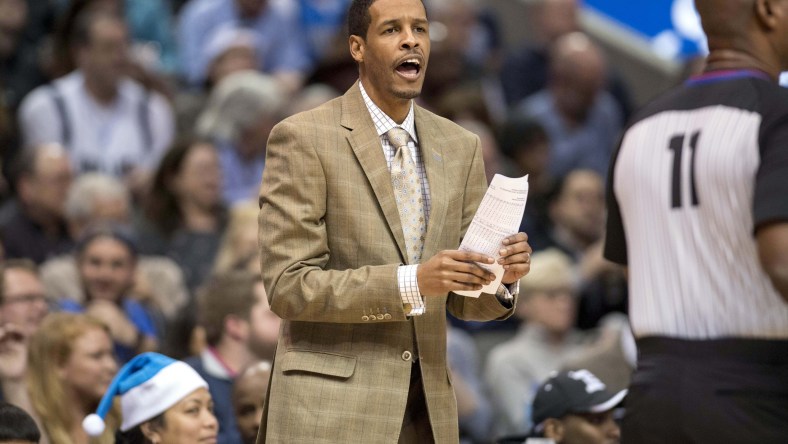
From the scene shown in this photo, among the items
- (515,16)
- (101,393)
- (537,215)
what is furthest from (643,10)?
(101,393)

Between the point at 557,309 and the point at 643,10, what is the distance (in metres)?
5.25

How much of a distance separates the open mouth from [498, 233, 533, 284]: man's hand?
0.60 m

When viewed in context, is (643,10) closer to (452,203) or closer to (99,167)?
(99,167)

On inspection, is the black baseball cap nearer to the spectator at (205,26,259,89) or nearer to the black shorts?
the black shorts

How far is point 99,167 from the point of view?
9.38m

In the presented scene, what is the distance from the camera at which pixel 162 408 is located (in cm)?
538

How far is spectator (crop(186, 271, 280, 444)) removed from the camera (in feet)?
21.5

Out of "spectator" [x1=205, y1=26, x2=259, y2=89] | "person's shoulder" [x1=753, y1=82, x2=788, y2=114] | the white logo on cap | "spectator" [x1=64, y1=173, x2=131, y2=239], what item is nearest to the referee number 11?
"person's shoulder" [x1=753, y1=82, x2=788, y2=114]

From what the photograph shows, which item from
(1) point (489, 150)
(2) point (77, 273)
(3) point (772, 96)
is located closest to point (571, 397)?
(3) point (772, 96)

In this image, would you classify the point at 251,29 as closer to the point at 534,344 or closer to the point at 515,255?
the point at 534,344

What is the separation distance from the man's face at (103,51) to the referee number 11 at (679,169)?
6.72 metres

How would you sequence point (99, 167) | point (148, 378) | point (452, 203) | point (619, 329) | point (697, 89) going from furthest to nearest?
point (99, 167), point (619, 329), point (148, 378), point (452, 203), point (697, 89)

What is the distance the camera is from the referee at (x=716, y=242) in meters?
3.21

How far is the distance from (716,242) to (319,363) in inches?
46.6
